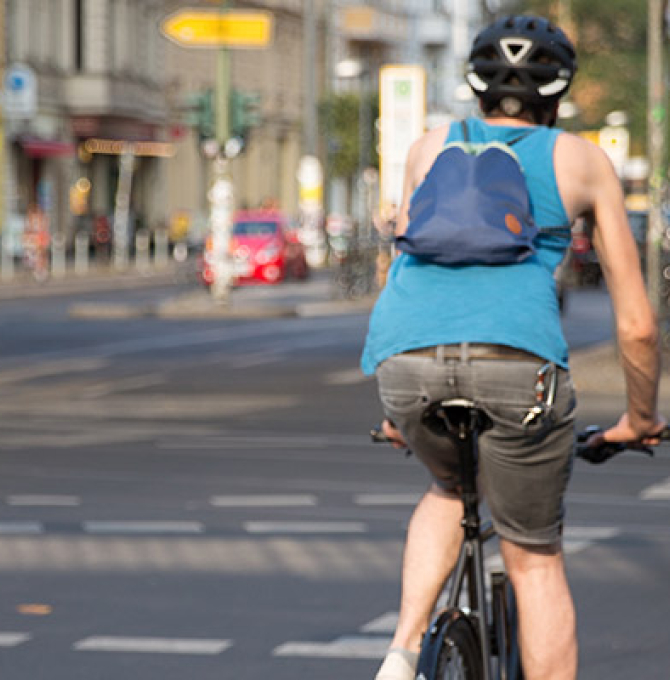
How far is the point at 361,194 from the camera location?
9131 cm

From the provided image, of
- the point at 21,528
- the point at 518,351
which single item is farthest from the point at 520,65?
the point at 21,528

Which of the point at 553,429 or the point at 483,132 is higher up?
the point at 483,132

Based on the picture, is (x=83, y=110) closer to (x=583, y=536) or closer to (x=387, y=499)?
(x=387, y=499)

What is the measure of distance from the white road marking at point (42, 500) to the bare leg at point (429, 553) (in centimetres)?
665

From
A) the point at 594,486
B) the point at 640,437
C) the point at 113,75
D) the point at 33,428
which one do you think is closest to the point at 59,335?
the point at 33,428

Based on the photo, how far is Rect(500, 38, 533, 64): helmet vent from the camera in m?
5.17

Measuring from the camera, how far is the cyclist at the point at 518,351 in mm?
4934

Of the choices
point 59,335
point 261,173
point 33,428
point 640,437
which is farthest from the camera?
point 261,173

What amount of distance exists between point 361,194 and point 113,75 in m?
23.6

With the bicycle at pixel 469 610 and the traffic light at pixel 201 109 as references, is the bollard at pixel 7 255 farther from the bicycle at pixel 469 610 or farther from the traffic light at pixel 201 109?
the bicycle at pixel 469 610

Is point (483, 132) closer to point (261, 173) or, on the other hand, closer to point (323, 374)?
point (323, 374)

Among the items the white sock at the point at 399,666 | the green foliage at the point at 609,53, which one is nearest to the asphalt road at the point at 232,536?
the white sock at the point at 399,666

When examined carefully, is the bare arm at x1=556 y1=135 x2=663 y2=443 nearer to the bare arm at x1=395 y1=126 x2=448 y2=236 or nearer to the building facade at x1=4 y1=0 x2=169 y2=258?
the bare arm at x1=395 y1=126 x2=448 y2=236

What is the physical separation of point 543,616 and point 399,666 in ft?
1.10
